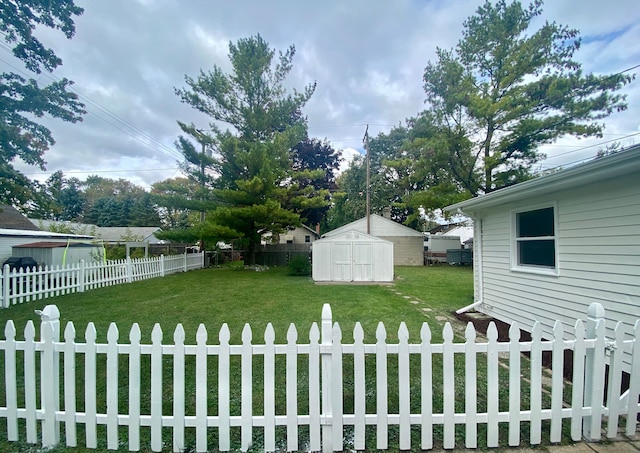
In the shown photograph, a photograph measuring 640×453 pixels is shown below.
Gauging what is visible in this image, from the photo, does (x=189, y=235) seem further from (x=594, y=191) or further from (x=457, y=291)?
(x=594, y=191)

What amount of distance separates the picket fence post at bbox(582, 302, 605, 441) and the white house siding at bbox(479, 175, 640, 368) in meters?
1.55

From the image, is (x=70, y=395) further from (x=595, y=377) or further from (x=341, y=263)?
(x=341, y=263)

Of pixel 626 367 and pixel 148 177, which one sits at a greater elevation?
pixel 148 177

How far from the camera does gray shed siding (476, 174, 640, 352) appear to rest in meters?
3.05

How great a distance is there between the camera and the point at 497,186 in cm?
1510

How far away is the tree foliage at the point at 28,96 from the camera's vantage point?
6.48 m

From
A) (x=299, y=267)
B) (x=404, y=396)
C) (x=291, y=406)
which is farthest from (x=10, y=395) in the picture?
(x=299, y=267)

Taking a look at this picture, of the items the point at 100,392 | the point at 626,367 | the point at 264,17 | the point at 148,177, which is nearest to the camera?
the point at 100,392

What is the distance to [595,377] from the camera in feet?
6.58

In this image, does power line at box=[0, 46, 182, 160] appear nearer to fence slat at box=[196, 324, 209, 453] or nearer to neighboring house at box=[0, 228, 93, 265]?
neighboring house at box=[0, 228, 93, 265]

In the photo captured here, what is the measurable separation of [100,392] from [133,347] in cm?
134

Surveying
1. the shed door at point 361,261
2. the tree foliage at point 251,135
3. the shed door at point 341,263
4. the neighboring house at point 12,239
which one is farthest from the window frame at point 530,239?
the neighboring house at point 12,239

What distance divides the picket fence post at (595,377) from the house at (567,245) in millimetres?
1568

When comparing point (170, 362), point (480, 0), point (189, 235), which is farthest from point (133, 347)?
point (480, 0)
